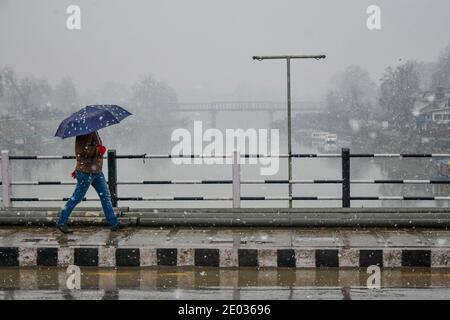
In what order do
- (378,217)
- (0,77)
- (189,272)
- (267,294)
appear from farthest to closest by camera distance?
(0,77), (378,217), (189,272), (267,294)

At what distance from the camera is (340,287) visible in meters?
6.35

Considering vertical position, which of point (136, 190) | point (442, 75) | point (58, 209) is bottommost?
point (136, 190)

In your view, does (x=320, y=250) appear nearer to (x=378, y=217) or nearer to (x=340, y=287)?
(x=340, y=287)

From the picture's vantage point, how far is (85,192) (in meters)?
8.38

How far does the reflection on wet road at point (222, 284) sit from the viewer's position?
5.96 meters

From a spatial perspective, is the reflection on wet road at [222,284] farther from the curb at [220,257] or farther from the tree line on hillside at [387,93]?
the tree line on hillside at [387,93]

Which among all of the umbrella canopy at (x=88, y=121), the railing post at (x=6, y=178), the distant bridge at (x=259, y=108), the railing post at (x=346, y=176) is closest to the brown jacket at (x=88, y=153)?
the umbrella canopy at (x=88, y=121)

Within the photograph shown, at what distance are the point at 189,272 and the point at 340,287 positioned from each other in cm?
175

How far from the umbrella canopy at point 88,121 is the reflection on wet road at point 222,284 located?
5.37 ft

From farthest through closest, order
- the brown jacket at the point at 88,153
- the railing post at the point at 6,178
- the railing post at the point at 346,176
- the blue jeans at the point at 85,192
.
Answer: the railing post at the point at 6,178
the railing post at the point at 346,176
the blue jeans at the point at 85,192
the brown jacket at the point at 88,153

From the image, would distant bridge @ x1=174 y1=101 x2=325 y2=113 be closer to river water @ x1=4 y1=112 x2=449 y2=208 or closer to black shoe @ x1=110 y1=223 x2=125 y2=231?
river water @ x1=4 y1=112 x2=449 y2=208

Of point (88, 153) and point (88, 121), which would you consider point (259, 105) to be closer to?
point (88, 153)

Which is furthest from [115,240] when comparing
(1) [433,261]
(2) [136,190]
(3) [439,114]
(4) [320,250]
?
(3) [439,114]

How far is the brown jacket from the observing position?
8.10m
